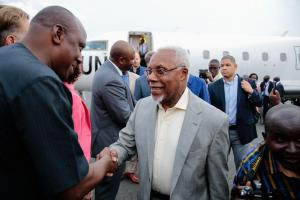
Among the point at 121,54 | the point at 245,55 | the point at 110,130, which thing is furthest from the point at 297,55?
the point at 110,130

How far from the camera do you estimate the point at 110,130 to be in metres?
3.96

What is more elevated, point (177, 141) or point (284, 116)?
point (284, 116)

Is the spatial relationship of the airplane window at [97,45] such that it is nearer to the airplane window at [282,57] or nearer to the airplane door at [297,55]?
the airplane window at [282,57]

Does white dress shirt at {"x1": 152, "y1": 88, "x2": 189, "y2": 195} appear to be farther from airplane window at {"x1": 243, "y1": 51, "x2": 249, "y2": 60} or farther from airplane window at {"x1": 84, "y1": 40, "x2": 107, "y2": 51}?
airplane window at {"x1": 243, "y1": 51, "x2": 249, "y2": 60}

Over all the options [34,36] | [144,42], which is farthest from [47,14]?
[144,42]

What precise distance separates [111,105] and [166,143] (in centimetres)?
154

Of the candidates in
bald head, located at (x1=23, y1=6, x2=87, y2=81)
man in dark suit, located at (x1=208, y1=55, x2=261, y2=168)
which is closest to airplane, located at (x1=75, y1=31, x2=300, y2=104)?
man in dark suit, located at (x1=208, y1=55, x2=261, y2=168)

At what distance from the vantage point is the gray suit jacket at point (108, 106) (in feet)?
12.5

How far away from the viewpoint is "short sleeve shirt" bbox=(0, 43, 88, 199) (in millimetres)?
1302

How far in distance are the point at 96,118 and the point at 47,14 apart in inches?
95.6

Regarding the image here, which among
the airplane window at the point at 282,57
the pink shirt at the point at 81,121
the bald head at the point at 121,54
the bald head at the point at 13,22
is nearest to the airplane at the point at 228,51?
the airplane window at the point at 282,57

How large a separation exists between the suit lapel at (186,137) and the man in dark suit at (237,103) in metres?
2.51

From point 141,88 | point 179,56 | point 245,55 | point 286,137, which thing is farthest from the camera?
point 245,55

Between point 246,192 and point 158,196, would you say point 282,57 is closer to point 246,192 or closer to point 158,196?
point 158,196
